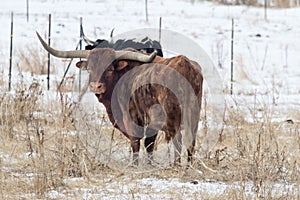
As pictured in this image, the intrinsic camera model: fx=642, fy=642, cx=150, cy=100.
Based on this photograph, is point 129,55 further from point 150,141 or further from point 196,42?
point 196,42

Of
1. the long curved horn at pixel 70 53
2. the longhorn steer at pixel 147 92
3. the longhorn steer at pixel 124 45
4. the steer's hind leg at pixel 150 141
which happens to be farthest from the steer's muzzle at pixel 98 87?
the longhorn steer at pixel 124 45

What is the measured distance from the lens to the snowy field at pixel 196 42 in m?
6.42

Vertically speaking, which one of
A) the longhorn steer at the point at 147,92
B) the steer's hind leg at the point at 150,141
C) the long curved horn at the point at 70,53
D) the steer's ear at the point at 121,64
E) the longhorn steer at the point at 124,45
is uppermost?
the longhorn steer at the point at 124,45

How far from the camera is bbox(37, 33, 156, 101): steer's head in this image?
297 inches

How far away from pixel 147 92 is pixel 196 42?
59.2ft

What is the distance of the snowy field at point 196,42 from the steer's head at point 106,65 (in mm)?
1030

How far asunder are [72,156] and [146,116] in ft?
3.21

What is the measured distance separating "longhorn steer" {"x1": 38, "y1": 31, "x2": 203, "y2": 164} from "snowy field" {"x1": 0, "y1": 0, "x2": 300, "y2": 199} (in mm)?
553

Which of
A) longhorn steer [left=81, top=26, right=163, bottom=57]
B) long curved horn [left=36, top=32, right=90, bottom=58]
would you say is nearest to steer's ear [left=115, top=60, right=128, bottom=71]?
long curved horn [left=36, top=32, right=90, bottom=58]

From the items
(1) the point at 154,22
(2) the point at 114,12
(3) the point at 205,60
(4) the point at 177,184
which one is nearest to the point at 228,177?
(4) the point at 177,184

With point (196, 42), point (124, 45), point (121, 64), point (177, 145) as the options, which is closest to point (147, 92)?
point (121, 64)

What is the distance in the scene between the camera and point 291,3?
39.3 meters

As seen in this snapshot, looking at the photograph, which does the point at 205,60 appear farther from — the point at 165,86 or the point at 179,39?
the point at 165,86

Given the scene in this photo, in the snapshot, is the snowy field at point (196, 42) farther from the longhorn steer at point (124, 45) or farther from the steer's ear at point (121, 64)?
the longhorn steer at point (124, 45)
